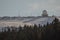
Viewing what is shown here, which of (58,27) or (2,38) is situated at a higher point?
(58,27)

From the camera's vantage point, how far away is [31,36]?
40.5ft

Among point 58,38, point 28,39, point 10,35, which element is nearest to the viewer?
point 58,38

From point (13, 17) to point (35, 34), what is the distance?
1306 cm

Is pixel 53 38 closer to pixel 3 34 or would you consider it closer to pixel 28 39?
pixel 28 39

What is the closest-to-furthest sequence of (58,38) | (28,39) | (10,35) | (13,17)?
(58,38), (28,39), (10,35), (13,17)

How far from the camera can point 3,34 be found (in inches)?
535

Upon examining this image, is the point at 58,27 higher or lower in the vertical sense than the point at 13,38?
higher

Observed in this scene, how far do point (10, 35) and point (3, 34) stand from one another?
73 cm

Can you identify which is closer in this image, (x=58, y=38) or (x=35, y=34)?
(x=58, y=38)

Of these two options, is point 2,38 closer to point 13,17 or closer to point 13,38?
point 13,38

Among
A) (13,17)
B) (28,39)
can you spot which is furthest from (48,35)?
(13,17)

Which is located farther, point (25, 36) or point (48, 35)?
point (25, 36)

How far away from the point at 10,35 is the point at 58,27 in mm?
3315

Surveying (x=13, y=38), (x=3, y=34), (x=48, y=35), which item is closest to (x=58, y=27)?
(x=48, y=35)
